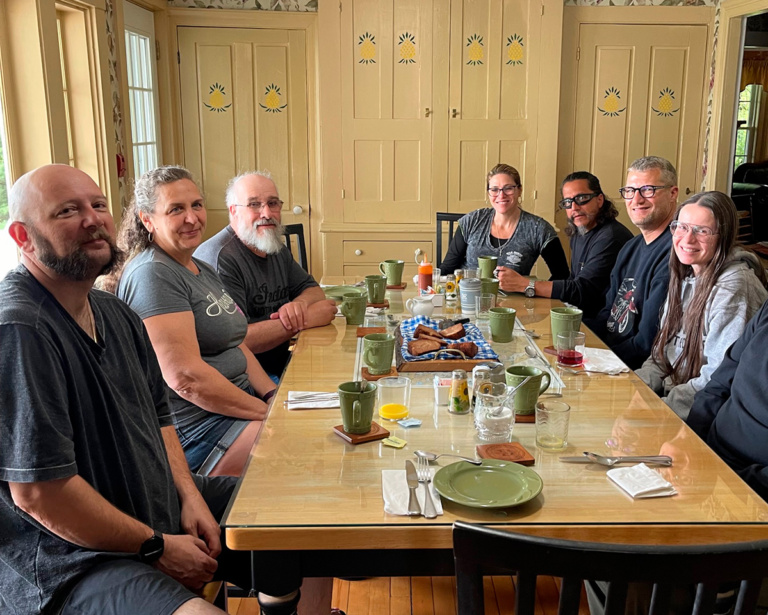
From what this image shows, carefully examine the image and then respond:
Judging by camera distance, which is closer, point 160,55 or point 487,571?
point 487,571

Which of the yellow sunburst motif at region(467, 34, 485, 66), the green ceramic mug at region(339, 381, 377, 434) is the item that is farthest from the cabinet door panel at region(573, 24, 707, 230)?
the green ceramic mug at region(339, 381, 377, 434)

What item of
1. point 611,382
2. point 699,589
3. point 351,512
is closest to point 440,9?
point 611,382

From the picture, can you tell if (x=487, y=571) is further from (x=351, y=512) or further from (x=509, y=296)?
(x=509, y=296)

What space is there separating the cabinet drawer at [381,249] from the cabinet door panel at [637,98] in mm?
1241

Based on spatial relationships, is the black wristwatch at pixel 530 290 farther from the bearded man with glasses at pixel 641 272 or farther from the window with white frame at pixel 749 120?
the window with white frame at pixel 749 120

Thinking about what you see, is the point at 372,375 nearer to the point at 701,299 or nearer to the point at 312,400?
the point at 312,400

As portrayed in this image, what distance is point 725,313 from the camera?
2070mm

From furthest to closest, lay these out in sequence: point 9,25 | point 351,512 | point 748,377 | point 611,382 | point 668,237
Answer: point 9,25
point 668,237
point 611,382
point 748,377
point 351,512

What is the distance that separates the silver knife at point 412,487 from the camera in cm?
122

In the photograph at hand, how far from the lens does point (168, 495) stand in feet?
4.92

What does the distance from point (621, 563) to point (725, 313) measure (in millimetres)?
1452

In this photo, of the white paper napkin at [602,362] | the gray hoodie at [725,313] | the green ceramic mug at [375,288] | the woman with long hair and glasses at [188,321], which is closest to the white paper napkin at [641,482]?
the white paper napkin at [602,362]

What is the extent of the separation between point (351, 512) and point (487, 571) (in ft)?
1.02

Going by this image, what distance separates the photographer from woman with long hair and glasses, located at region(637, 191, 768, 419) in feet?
6.77
